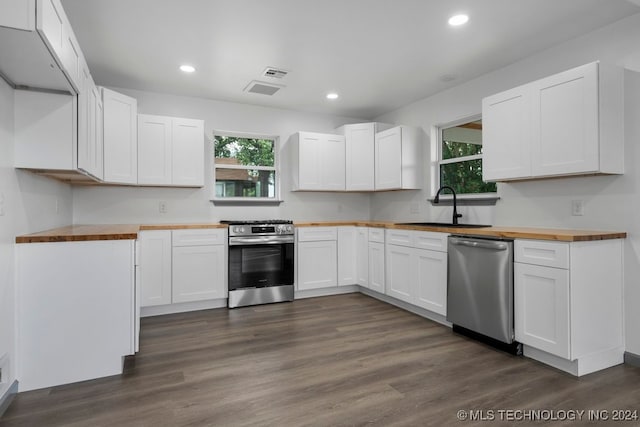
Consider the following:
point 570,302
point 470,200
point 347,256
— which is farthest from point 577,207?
point 347,256

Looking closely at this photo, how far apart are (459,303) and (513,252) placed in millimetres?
684

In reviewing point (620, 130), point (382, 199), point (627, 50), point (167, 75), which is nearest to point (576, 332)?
point (620, 130)

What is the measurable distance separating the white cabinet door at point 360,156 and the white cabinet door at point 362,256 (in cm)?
64

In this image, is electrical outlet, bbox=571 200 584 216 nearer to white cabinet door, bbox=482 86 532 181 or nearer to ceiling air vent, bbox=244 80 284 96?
white cabinet door, bbox=482 86 532 181

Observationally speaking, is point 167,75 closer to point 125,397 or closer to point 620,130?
point 125,397

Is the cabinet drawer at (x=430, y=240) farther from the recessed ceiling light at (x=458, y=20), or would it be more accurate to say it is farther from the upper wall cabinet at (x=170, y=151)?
the upper wall cabinet at (x=170, y=151)

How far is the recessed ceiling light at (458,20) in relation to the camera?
2604mm

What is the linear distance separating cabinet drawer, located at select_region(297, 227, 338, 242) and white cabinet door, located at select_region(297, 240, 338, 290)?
5 centimetres

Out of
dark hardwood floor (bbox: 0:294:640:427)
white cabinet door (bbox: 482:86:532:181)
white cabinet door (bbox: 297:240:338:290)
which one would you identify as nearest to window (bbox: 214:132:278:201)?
white cabinet door (bbox: 297:240:338:290)

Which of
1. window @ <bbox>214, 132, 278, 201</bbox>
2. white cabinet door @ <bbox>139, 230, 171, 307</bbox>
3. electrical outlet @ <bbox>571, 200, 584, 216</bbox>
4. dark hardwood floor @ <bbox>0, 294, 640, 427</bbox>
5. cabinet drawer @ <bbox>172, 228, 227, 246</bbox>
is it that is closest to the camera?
dark hardwood floor @ <bbox>0, 294, 640, 427</bbox>

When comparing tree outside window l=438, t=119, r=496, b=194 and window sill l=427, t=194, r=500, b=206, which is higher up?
tree outside window l=438, t=119, r=496, b=194

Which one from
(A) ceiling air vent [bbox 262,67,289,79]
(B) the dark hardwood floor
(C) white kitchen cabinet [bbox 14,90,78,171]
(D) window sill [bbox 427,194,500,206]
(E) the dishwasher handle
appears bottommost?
(B) the dark hardwood floor

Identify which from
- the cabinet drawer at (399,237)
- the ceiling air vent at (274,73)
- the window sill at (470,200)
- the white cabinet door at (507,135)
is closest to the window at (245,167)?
the ceiling air vent at (274,73)

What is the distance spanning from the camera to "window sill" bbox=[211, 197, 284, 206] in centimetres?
461
